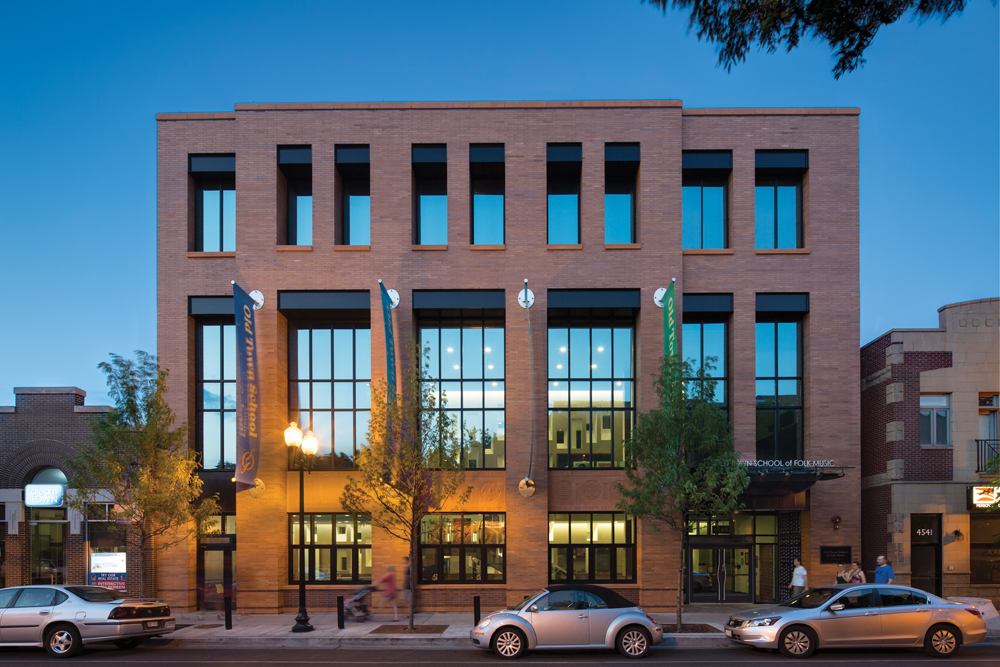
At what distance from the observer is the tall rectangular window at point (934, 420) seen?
2028 cm

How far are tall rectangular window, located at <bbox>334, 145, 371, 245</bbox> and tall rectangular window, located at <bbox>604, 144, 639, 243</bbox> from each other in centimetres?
813

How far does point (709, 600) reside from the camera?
68.0 ft

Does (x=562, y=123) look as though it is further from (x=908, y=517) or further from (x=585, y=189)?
(x=908, y=517)

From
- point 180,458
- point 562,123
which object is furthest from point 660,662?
point 562,123

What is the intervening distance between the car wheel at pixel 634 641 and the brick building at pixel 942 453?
419 inches

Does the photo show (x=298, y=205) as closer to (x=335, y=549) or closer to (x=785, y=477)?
(x=335, y=549)

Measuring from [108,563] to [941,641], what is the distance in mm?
22590

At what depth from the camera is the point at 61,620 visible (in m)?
14.1

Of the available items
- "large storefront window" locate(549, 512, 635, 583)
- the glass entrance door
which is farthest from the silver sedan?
the glass entrance door

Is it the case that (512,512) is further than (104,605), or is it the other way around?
(512,512)

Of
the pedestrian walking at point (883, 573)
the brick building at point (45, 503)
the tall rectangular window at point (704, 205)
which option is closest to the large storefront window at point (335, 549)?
the brick building at point (45, 503)

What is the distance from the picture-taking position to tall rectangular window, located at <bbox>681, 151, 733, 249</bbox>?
21641 mm

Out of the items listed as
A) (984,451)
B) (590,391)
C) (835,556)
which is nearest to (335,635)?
(590,391)

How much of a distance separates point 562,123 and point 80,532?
20360mm
